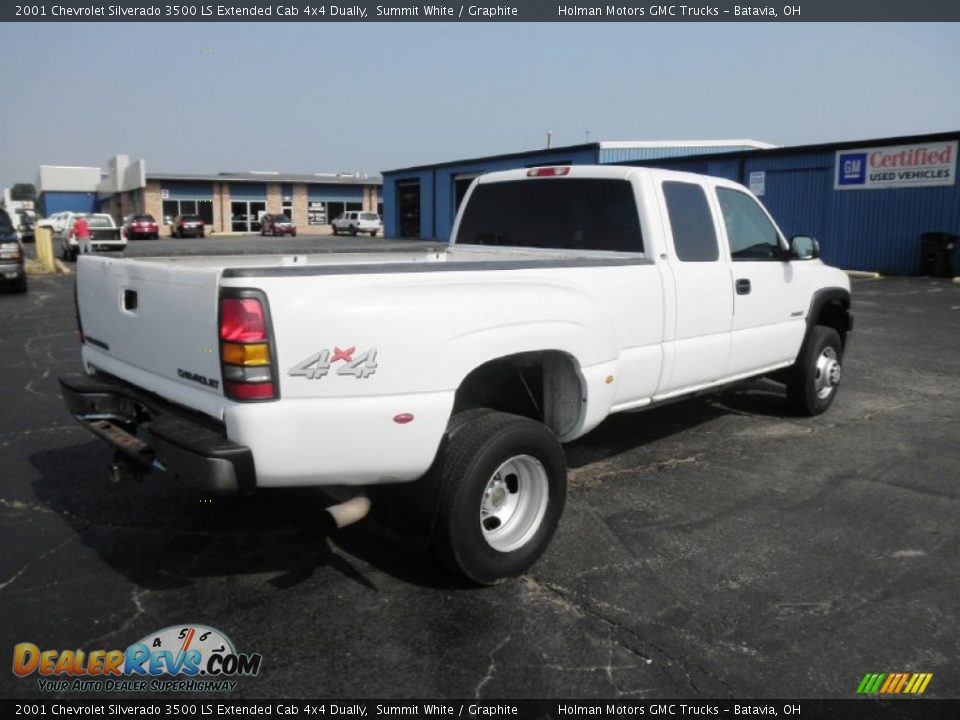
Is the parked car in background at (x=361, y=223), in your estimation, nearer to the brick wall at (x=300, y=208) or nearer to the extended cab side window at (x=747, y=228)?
the brick wall at (x=300, y=208)

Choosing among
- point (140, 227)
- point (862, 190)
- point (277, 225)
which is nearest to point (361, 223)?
point (277, 225)

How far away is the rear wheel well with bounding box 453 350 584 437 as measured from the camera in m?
4.04

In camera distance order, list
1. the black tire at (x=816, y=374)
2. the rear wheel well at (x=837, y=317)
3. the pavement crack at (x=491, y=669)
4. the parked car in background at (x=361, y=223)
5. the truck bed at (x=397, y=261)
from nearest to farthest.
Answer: the pavement crack at (x=491, y=669) → the truck bed at (x=397, y=261) → the black tire at (x=816, y=374) → the rear wheel well at (x=837, y=317) → the parked car in background at (x=361, y=223)

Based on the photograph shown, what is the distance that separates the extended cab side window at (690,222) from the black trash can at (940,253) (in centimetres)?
1732

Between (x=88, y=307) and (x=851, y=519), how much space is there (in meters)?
4.39

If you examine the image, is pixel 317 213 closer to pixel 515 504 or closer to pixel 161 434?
pixel 515 504

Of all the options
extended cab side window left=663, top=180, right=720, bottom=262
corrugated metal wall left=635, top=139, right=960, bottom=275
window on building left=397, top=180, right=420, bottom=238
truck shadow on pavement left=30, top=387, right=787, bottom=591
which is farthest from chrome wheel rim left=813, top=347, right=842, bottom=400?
window on building left=397, top=180, right=420, bottom=238

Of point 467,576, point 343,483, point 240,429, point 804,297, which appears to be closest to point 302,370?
point 240,429

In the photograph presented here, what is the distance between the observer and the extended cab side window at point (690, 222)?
16.0ft

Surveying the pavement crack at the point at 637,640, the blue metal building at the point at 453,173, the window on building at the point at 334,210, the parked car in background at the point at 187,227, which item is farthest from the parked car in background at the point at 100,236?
the window on building at the point at 334,210

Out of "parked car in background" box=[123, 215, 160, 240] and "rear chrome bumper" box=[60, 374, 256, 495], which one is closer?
"rear chrome bumper" box=[60, 374, 256, 495]

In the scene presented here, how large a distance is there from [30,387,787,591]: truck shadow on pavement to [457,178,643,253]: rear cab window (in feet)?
5.09

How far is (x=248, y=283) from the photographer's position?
9.62 feet

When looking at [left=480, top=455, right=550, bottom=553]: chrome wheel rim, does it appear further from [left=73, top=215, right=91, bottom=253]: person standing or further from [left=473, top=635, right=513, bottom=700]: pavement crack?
[left=73, top=215, right=91, bottom=253]: person standing
